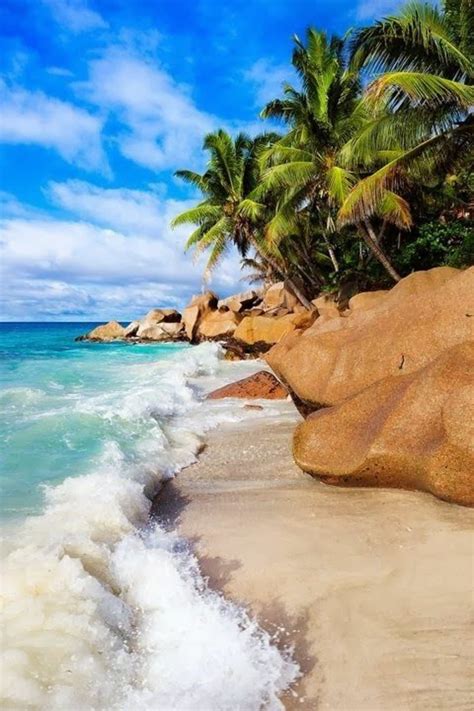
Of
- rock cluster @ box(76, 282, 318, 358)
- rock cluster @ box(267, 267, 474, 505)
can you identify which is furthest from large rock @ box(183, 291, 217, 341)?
rock cluster @ box(267, 267, 474, 505)

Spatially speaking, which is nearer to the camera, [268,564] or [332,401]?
[268,564]

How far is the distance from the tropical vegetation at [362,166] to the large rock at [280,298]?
35.0 inches

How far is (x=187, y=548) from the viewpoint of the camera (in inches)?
159

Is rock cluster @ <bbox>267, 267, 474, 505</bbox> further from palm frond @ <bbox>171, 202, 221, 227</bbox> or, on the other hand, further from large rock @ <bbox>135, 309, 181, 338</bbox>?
large rock @ <bbox>135, 309, 181, 338</bbox>

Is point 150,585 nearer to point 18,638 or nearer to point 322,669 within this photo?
point 18,638

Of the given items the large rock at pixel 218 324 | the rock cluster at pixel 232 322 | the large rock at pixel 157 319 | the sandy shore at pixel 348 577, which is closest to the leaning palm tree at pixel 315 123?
the rock cluster at pixel 232 322

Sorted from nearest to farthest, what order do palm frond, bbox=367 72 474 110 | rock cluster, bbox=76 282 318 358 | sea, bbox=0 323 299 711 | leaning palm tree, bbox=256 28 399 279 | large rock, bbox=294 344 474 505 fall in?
1. sea, bbox=0 323 299 711
2. large rock, bbox=294 344 474 505
3. palm frond, bbox=367 72 474 110
4. leaning palm tree, bbox=256 28 399 279
5. rock cluster, bbox=76 282 318 358

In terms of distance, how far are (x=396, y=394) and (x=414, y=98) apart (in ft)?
26.4

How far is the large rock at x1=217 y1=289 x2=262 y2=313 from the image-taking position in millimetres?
32125

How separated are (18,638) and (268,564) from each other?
1689mm

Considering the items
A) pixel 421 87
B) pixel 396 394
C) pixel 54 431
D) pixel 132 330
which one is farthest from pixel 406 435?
pixel 132 330

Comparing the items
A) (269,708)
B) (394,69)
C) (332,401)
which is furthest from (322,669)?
(394,69)

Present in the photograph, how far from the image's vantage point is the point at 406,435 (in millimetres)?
4441

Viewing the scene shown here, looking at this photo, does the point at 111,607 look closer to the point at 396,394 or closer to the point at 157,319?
the point at 396,394
